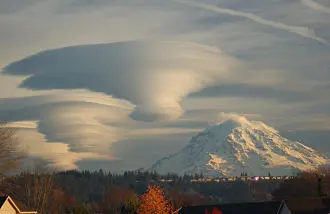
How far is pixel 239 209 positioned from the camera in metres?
150

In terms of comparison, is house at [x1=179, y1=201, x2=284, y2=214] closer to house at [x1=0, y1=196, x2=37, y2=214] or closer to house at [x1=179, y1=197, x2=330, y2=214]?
house at [x1=179, y1=197, x2=330, y2=214]

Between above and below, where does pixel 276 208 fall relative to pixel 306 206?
above

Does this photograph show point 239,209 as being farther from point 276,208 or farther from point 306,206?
point 306,206

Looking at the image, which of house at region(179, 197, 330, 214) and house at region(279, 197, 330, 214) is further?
house at region(179, 197, 330, 214)

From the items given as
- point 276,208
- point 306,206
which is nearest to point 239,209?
point 276,208

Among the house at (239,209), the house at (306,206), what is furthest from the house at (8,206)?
the house at (306,206)

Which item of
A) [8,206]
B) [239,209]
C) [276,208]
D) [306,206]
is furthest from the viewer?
[239,209]

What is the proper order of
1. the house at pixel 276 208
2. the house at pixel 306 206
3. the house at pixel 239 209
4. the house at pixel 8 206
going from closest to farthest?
1. the house at pixel 8 206
2. the house at pixel 306 206
3. the house at pixel 276 208
4. the house at pixel 239 209

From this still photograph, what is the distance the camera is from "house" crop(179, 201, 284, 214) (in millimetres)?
145750

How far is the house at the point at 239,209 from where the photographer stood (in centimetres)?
14575

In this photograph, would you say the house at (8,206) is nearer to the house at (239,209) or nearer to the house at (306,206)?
the house at (239,209)

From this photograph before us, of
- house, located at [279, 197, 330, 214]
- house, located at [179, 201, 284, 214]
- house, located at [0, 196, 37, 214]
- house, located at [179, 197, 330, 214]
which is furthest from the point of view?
house, located at [179, 201, 284, 214]

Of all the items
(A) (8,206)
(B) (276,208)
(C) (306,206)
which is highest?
(B) (276,208)

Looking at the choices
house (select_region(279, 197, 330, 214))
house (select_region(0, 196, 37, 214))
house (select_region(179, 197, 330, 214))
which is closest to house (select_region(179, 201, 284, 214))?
house (select_region(179, 197, 330, 214))
